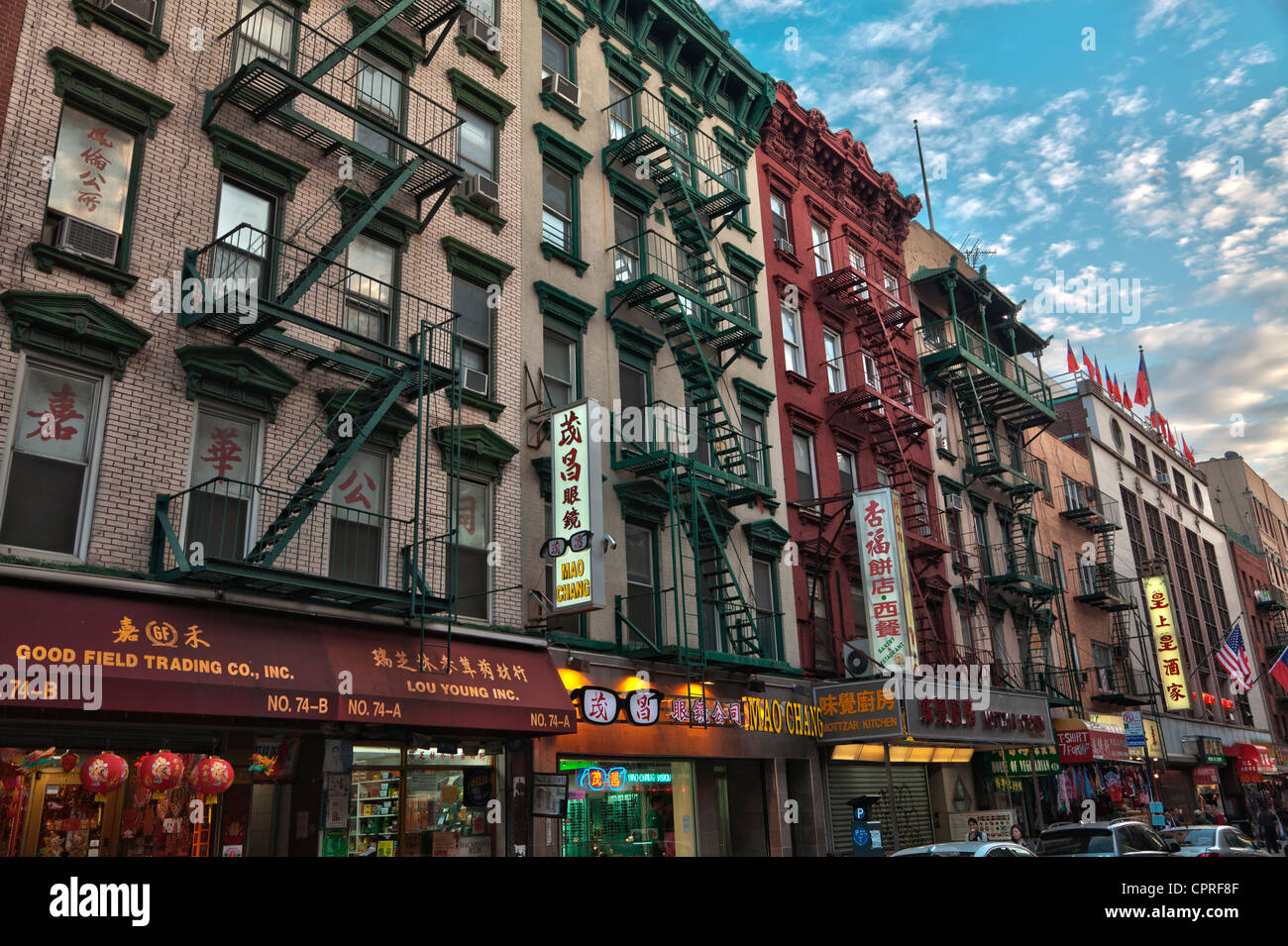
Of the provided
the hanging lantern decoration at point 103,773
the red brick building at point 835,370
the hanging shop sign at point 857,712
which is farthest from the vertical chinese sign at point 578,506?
the red brick building at point 835,370

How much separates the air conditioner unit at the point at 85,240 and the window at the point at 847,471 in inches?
760

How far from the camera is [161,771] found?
1076 centimetres

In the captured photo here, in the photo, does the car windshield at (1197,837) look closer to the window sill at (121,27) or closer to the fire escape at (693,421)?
the fire escape at (693,421)

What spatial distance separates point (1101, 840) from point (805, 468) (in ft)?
42.6

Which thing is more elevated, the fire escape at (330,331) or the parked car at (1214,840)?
the fire escape at (330,331)

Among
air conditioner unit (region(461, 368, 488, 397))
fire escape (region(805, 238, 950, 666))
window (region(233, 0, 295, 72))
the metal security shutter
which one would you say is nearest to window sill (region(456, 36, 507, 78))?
window (region(233, 0, 295, 72))

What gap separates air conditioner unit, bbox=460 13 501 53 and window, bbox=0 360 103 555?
1068cm

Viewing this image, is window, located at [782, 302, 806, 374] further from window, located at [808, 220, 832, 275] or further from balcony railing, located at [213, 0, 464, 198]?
balcony railing, located at [213, 0, 464, 198]

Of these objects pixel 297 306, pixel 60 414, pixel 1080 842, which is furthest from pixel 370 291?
pixel 1080 842

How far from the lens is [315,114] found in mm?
15430

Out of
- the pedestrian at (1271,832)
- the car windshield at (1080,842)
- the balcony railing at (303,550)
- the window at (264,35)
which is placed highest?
the window at (264,35)

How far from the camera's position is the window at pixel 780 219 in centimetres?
2800
